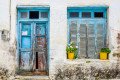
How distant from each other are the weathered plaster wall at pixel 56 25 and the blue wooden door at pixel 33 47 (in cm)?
42

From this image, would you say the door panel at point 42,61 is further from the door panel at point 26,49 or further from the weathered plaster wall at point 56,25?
the weathered plaster wall at point 56,25

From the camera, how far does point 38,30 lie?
6223 millimetres

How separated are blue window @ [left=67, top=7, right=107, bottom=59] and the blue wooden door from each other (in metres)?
1.09

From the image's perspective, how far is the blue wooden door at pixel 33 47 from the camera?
617 centimetres

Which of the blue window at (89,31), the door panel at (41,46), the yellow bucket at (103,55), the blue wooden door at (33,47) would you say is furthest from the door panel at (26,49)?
the yellow bucket at (103,55)

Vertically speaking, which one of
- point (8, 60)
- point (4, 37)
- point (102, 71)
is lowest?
point (102, 71)

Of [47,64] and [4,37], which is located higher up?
[4,37]

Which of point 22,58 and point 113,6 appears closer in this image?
point 113,6

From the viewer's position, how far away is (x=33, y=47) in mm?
6168

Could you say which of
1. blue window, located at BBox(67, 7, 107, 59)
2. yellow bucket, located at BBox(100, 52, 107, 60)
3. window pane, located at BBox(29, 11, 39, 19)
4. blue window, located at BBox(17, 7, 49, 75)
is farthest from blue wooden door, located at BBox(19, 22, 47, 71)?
yellow bucket, located at BBox(100, 52, 107, 60)

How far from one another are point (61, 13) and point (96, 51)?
6.41 feet

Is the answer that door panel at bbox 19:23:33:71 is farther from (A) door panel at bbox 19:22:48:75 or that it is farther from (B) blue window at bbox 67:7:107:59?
(B) blue window at bbox 67:7:107:59

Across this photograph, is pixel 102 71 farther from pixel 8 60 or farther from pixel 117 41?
pixel 8 60

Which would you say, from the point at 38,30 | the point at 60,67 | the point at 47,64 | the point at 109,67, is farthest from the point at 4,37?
the point at 109,67
